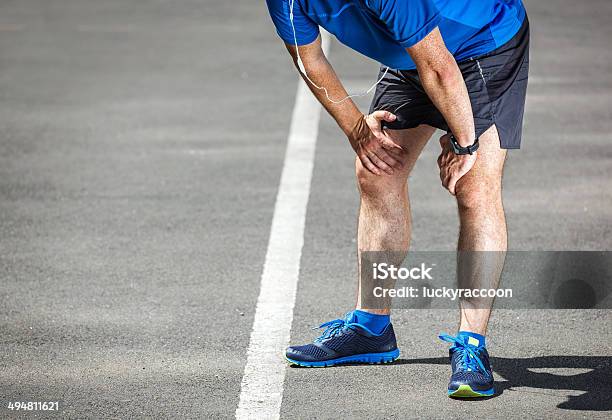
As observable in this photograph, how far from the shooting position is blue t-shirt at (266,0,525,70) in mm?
4375

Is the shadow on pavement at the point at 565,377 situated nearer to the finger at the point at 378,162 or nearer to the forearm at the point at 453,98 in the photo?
the finger at the point at 378,162

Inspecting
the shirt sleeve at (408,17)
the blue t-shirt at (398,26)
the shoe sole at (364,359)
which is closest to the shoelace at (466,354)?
the shoe sole at (364,359)

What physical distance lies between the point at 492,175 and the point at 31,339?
219 cm

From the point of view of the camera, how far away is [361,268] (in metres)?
5.16

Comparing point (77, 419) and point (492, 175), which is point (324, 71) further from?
point (77, 419)

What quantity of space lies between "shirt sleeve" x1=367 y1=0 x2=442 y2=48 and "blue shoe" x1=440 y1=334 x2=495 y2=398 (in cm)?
127

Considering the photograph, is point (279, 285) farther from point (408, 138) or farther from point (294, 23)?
point (294, 23)

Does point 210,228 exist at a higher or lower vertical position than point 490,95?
lower

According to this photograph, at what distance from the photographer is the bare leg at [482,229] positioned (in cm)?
477

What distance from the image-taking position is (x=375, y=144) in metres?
4.89

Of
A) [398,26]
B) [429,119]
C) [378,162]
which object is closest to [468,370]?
[378,162]

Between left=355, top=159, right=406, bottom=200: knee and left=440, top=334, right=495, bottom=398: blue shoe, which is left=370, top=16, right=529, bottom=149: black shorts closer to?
left=355, top=159, right=406, bottom=200: knee

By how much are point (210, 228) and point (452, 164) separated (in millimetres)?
2441
